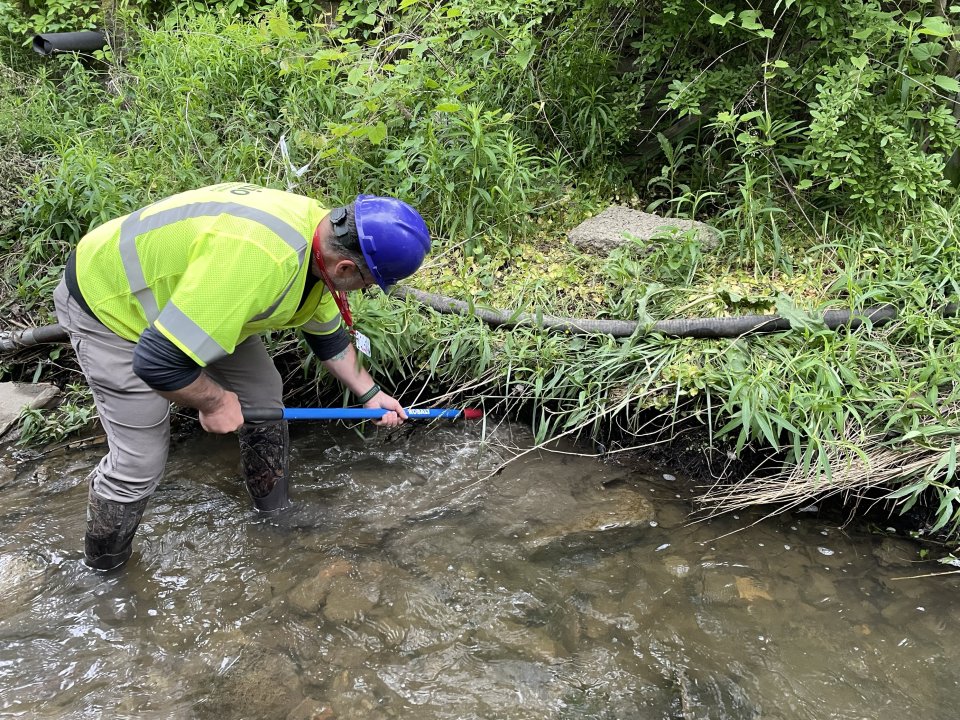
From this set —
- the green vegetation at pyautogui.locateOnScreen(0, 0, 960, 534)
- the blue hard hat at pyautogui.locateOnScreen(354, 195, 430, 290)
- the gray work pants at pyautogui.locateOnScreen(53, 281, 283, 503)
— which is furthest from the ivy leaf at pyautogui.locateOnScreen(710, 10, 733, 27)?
the gray work pants at pyautogui.locateOnScreen(53, 281, 283, 503)

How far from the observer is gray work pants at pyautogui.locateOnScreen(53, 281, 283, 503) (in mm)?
2277

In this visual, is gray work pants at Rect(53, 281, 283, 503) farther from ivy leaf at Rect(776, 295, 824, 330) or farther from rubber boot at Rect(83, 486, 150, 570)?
ivy leaf at Rect(776, 295, 824, 330)

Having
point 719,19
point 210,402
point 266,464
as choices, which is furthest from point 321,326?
point 719,19

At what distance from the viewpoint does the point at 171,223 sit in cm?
207

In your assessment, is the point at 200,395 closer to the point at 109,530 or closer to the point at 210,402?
the point at 210,402

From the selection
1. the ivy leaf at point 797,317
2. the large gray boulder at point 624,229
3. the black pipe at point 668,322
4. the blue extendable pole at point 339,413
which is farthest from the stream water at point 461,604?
the large gray boulder at point 624,229

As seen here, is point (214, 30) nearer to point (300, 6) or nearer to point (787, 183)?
point (300, 6)

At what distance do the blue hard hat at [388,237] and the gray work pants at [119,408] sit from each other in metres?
0.85

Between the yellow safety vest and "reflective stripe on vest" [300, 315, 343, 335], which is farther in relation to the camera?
"reflective stripe on vest" [300, 315, 343, 335]

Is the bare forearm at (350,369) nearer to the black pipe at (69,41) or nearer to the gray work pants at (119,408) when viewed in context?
the gray work pants at (119,408)

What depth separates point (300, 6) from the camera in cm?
517

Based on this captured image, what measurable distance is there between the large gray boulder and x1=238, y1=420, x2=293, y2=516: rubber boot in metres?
1.87

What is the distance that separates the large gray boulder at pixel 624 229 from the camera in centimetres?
370

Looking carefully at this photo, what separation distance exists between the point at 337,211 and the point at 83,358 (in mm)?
976
